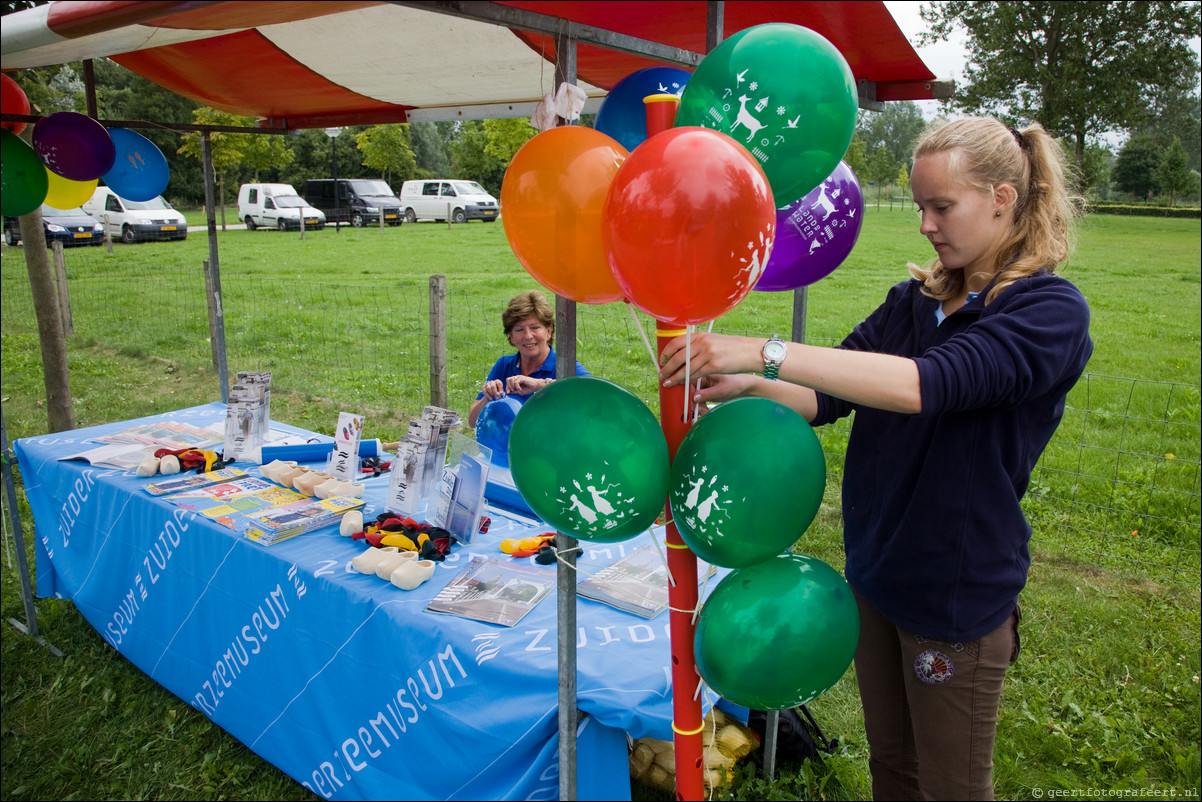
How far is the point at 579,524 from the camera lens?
127 centimetres

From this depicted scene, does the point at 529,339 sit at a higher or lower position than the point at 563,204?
lower

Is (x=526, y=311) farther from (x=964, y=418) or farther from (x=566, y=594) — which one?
(x=964, y=418)

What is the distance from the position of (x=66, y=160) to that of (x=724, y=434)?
119 inches

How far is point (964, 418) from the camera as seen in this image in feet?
4.52

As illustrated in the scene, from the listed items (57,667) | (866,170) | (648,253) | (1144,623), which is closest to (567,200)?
(648,253)

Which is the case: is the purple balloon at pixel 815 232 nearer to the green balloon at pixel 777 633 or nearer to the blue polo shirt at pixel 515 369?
the green balloon at pixel 777 633

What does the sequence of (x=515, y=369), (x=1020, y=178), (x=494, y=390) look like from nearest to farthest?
1. (x=1020, y=178)
2. (x=494, y=390)
3. (x=515, y=369)

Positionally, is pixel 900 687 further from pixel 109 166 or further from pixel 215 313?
pixel 215 313

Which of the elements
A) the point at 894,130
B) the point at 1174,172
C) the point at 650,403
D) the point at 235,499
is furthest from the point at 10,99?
the point at 894,130

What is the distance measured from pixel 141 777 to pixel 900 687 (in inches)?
97.1

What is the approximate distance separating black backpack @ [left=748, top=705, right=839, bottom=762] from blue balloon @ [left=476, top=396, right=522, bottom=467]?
4.25 feet

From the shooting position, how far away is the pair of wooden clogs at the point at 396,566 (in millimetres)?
2199

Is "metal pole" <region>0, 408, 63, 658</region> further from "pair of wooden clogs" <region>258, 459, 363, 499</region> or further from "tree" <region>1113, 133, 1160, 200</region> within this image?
"tree" <region>1113, 133, 1160, 200</region>

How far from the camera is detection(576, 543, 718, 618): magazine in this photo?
2143 mm
